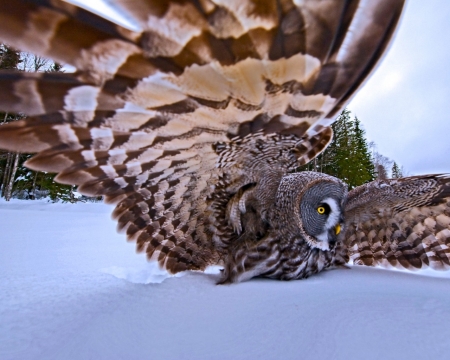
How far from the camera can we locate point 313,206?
6.72ft

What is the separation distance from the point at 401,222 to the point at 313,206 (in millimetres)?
646

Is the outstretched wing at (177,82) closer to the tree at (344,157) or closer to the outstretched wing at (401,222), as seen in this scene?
the outstretched wing at (401,222)

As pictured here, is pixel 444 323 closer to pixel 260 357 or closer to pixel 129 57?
pixel 260 357

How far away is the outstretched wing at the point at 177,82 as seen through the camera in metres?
0.71

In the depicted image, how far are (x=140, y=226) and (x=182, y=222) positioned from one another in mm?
250

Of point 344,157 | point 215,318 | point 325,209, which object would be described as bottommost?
point 215,318

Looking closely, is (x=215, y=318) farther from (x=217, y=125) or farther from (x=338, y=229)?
(x=338, y=229)

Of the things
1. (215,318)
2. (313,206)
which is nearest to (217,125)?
(215,318)

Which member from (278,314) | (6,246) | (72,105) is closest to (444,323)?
(278,314)

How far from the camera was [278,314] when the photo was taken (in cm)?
98

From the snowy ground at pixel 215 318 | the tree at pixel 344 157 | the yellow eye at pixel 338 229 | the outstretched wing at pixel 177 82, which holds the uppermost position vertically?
the tree at pixel 344 157

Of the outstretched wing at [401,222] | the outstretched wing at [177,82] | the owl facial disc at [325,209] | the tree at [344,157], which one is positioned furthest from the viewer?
the tree at [344,157]

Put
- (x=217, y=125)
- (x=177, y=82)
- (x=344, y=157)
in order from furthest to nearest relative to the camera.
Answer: (x=344, y=157) < (x=217, y=125) < (x=177, y=82)

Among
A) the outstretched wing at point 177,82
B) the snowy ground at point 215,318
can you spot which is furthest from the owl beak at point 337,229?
the outstretched wing at point 177,82
